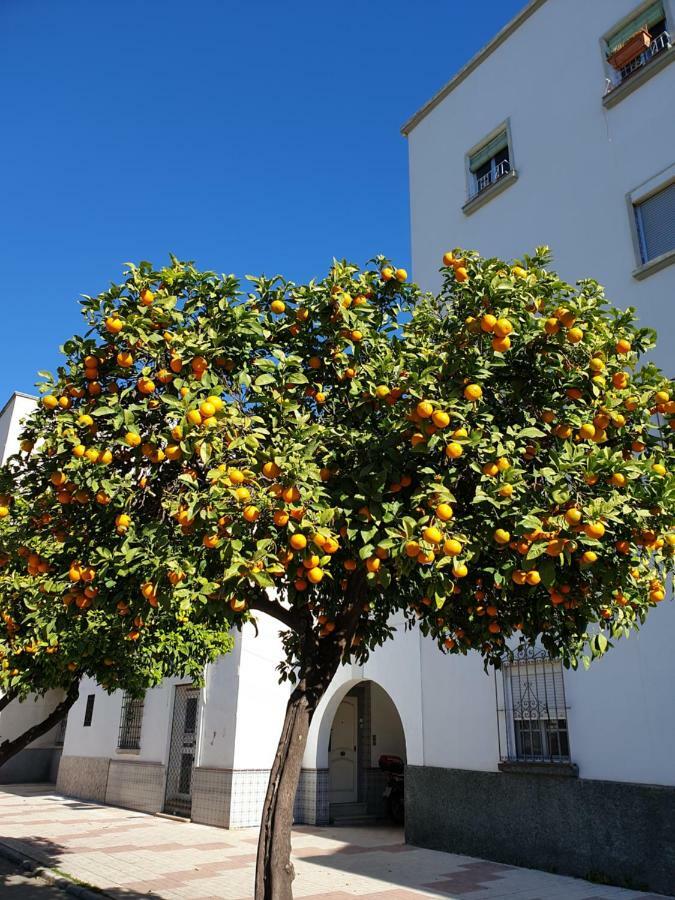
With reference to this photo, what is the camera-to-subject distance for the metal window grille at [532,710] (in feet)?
28.5

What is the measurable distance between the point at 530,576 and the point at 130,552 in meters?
2.26

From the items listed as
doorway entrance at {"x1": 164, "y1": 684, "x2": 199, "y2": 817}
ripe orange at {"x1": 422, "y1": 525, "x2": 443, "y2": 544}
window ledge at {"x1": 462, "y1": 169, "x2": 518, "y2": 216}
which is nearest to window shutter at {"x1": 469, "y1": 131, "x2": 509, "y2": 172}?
window ledge at {"x1": 462, "y1": 169, "x2": 518, "y2": 216}

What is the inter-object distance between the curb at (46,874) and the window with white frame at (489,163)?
11227mm

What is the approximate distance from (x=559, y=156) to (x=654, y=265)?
290cm

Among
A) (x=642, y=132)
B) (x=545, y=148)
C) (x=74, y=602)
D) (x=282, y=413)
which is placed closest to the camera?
(x=282, y=413)

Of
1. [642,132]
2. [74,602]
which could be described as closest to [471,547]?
[74,602]

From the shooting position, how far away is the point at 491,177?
39.3ft

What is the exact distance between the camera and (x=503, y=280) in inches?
171

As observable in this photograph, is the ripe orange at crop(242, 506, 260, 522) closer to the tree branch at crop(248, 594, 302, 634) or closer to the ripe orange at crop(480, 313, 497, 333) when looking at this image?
the tree branch at crop(248, 594, 302, 634)

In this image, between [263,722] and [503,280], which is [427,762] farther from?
[503,280]

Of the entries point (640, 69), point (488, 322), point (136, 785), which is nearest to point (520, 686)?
point (488, 322)

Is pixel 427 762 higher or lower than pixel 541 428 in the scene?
lower

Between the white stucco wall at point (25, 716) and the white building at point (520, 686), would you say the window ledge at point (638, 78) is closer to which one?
the white building at point (520, 686)

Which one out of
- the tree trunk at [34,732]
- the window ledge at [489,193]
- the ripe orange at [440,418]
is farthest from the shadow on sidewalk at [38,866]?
the window ledge at [489,193]
